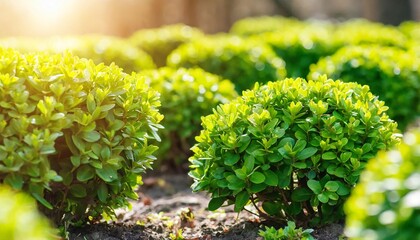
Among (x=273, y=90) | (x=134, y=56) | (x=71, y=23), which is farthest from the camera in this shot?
(x=71, y=23)

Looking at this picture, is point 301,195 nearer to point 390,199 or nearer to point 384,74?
point 390,199

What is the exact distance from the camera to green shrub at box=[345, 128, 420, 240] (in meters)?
2.25

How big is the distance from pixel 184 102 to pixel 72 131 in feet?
9.11

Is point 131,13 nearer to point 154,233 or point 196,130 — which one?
point 196,130

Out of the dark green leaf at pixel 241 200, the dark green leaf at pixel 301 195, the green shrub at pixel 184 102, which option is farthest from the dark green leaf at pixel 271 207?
the green shrub at pixel 184 102

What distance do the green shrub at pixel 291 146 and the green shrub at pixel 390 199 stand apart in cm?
151

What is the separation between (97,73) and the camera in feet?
12.8

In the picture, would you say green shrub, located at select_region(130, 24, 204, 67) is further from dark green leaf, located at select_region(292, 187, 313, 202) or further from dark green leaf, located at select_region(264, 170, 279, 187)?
dark green leaf, located at select_region(264, 170, 279, 187)

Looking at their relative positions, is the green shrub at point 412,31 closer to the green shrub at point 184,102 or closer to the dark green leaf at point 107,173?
the green shrub at point 184,102

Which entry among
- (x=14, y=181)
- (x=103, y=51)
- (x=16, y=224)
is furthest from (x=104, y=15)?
(x=16, y=224)

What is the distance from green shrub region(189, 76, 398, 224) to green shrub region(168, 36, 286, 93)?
157 inches

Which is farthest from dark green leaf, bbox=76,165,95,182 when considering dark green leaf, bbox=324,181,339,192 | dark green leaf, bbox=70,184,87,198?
dark green leaf, bbox=324,181,339,192

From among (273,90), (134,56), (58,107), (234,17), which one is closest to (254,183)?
(273,90)

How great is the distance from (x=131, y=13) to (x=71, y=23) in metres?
2.11
